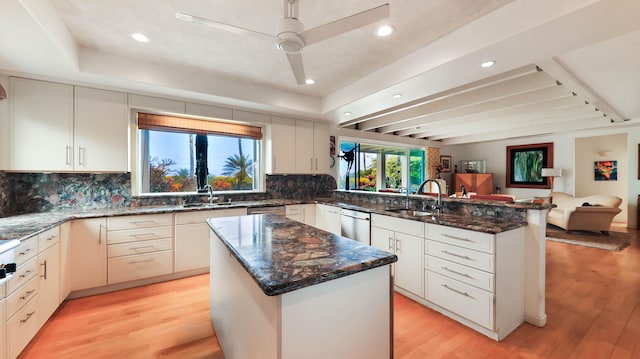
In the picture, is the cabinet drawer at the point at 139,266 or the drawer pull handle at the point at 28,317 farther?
the cabinet drawer at the point at 139,266

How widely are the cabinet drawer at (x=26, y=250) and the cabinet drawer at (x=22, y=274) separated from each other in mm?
38

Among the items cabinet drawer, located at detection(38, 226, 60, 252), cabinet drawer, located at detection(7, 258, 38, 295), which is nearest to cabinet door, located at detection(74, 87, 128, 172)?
cabinet drawer, located at detection(38, 226, 60, 252)

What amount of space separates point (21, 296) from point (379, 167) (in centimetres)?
637

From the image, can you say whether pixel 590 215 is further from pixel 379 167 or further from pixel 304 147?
pixel 304 147

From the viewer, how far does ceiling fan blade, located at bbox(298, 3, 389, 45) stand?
4.63ft

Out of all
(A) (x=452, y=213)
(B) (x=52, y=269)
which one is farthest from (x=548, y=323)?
(B) (x=52, y=269)

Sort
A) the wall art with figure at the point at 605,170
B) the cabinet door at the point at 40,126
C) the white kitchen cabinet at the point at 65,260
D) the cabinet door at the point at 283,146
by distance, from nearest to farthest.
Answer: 1. the white kitchen cabinet at the point at 65,260
2. the cabinet door at the point at 40,126
3. the cabinet door at the point at 283,146
4. the wall art with figure at the point at 605,170

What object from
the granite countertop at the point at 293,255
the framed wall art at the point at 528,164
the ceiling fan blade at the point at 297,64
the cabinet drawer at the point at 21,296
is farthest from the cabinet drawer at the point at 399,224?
the framed wall art at the point at 528,164

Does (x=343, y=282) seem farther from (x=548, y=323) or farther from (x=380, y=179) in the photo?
(x=380, y=179)

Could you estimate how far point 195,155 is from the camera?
3727 millimetres

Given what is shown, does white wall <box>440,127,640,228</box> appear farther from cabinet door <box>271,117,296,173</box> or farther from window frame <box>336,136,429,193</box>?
cabinet door <box>271,117,296,173</box>

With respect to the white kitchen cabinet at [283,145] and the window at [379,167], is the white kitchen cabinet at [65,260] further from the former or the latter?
the window at [379,167]

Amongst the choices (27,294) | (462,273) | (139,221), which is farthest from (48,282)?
(462,273)

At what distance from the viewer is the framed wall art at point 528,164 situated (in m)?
7.07
